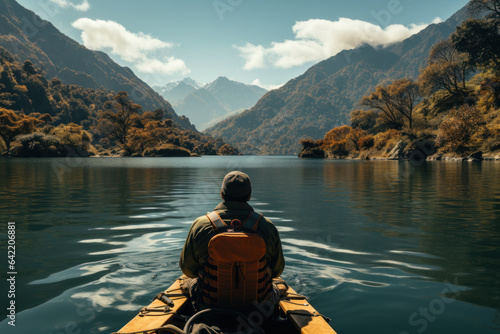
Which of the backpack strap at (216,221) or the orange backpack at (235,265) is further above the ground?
the backpack strap at (216,221)

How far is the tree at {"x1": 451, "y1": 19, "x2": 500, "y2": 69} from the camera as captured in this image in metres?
66.9

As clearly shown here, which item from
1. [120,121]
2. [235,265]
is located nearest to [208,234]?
[235,265]

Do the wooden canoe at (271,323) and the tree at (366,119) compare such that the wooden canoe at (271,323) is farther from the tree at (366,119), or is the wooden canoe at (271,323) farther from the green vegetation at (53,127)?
the tree at (366,119)

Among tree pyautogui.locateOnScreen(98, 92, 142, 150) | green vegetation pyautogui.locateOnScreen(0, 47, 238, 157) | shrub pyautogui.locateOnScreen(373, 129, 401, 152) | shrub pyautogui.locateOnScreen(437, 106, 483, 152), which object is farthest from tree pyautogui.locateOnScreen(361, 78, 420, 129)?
tree pyautogui.locateOnScreen(98, 92, 142, 150)

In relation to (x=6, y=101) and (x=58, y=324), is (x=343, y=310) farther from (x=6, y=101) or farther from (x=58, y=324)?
(x=6, y=101)

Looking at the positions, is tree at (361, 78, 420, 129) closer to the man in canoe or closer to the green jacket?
the green jacket

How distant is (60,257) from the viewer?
854cm

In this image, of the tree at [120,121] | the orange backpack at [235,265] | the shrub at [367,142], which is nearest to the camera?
the orange backpack at [235,265]

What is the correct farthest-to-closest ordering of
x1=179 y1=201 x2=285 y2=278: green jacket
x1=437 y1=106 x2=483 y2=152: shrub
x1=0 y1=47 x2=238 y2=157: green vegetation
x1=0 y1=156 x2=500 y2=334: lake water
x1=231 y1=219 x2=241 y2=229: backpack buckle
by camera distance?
1. x1=0 y1=47 x2=238 y2=157: green vegetation
2. x1=437 y1=106 x2=483 y2=152: shrub
3. x1=0 y1=156 x2=500 y2=334: lake water
4. x1=179 y1=201 x2=285 y2=278: green jacket
5. x1=231 y1=219 x2=241 y2=229: backpack buckle

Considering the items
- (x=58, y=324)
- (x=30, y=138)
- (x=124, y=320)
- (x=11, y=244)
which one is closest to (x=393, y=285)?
(x=124, y=320)

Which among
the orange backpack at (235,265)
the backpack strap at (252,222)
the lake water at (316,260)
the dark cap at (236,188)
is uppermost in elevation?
the dark cap at (236,188)

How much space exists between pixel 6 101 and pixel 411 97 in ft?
532

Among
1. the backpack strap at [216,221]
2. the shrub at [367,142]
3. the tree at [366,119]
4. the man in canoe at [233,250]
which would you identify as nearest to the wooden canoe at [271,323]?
the man in canoe at [233,250]

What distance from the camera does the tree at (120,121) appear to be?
506ft
